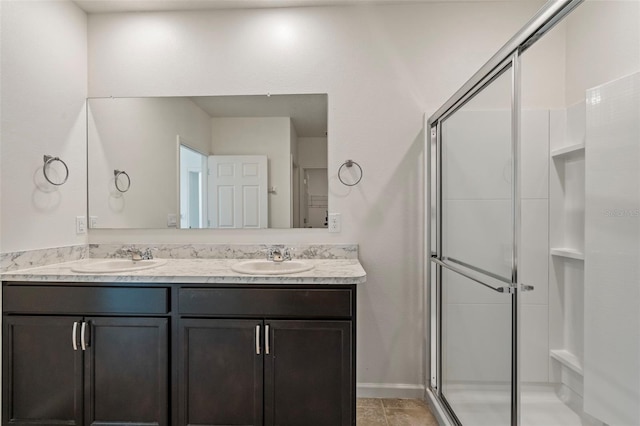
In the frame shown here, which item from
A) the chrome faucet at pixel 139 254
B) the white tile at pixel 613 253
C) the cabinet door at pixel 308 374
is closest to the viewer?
the white tile at pixel 613 253

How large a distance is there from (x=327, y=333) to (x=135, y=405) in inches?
40.0

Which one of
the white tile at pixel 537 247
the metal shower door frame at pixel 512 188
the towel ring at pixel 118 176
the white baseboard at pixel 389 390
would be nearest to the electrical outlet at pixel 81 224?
the towel ring at pixel 118 176

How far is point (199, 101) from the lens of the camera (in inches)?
85.8

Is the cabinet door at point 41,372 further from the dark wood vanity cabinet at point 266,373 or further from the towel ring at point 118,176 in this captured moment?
the towel ring at point 118,176

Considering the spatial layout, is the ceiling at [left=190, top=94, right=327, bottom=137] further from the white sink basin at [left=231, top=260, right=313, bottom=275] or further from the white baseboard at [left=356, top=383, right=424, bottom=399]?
the white baseboard at [left=356, top=383, right=424, bottom=399]

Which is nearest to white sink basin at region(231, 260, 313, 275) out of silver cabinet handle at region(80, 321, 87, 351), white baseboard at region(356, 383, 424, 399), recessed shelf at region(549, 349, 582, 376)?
silver cabinet handle at region(80, 321, 87, 351)

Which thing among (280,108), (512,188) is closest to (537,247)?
(512,188)

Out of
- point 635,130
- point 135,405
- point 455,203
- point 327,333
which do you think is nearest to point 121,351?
point 135,405

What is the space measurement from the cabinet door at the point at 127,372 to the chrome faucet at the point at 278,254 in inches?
27.5

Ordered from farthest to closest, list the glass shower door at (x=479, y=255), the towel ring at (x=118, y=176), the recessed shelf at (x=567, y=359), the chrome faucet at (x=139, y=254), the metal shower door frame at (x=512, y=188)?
the towel ring at (x=118, y=176) → the chrome faucet at (x=139, y=254) → the recessed shelf at (x=567, y=359) → the glass shower door at (x=479, y=255) → the metal shower door frame at (x=512, y=188)

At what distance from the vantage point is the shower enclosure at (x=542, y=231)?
1.31m

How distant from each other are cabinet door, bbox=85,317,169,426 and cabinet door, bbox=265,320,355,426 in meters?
0.53

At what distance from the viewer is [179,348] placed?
61.7 inches

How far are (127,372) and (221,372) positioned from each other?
1.55 ft
